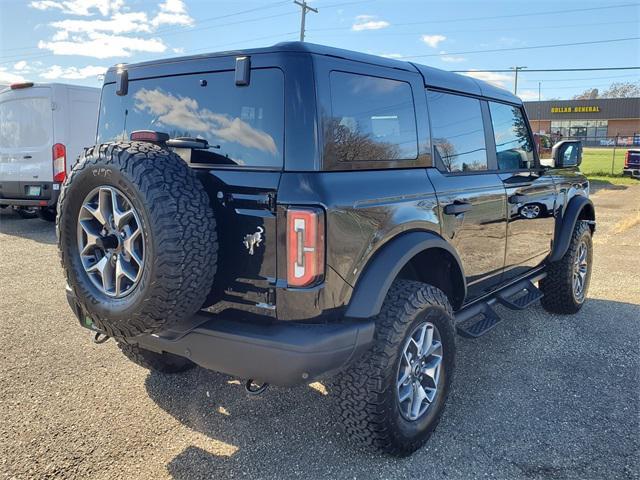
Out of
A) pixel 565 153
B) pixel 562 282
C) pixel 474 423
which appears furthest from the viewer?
pixel 562 282

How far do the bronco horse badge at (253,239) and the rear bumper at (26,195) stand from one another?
24.2 ft

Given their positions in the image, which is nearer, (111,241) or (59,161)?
(111,241)

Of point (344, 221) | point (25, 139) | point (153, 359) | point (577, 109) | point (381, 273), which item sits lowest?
point (153, 359)

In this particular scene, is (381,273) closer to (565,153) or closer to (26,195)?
(565,153)

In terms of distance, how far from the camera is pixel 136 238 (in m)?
2.31

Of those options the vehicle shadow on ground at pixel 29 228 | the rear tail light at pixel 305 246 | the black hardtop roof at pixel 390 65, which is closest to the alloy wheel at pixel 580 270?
the black hardtop roof at pixel 390 65

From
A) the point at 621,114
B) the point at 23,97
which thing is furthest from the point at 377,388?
the point at 621,114

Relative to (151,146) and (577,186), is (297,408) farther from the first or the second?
(577,186)

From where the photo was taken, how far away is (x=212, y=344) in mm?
2344

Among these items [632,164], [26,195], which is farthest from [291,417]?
[632,164]

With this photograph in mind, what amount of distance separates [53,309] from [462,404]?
3830 mm

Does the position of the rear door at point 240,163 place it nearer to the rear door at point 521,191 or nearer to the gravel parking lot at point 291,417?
the gravel parking lot at point 291,417

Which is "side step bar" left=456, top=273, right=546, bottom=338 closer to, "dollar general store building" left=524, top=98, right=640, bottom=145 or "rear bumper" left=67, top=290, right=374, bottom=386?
"rear bumper" left=67, top=290, right=374, bottom=386

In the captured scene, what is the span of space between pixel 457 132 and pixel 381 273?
4.55ft
